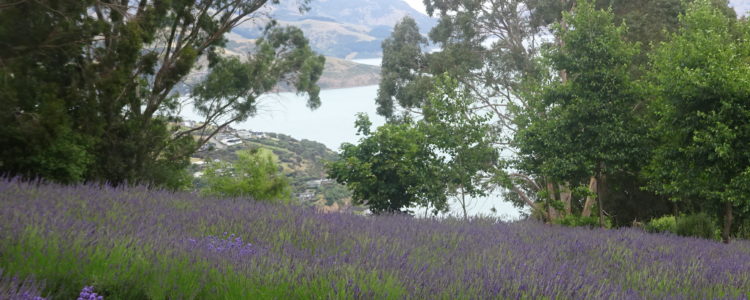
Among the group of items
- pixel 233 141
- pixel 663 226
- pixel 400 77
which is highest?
pixel 400 77

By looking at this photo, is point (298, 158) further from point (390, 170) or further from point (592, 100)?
point (592, 100)

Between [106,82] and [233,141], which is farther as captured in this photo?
[233,141]

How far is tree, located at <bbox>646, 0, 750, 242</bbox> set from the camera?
13625mm

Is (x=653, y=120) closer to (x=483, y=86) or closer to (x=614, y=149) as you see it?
(x=614, y=149)

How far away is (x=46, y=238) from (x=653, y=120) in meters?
18.1

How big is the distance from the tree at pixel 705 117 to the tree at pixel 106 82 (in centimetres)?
1371

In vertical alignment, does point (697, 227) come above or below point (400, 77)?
below

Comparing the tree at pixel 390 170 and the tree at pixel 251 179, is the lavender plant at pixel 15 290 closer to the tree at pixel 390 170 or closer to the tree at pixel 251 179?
the tree at pixel 390 170

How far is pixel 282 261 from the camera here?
364 cm

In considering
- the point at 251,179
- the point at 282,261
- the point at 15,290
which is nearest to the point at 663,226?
the point at 282,261

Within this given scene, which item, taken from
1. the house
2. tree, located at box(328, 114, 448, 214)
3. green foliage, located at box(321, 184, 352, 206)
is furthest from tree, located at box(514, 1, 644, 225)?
green foliage, located at box(321, 184, 352, 206)

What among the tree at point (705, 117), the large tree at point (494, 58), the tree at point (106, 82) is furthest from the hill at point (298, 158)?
the tree at point (705, 117)

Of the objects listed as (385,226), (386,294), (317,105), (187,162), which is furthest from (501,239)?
(317,105)

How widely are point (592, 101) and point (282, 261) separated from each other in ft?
48.0
